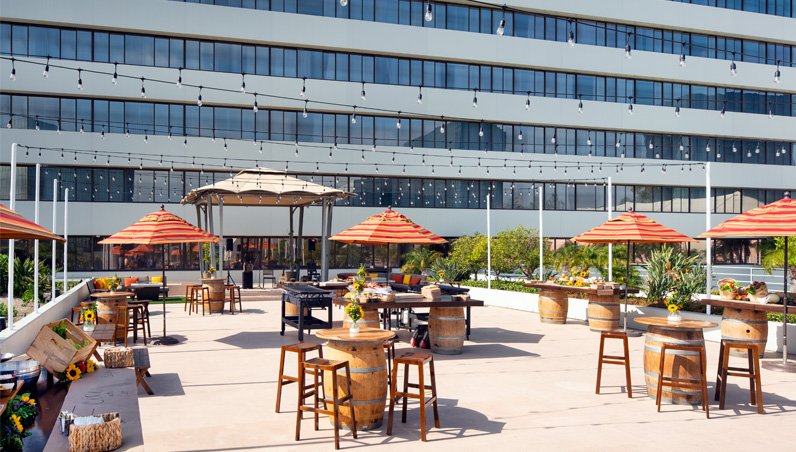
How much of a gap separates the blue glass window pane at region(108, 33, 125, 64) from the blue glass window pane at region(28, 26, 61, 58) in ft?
7.05

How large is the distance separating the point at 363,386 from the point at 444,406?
1730 mm

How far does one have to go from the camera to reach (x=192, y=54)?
31109 millimetres

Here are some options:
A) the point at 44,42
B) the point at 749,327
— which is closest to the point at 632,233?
the point at 749,327

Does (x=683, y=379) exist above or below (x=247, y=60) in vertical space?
below

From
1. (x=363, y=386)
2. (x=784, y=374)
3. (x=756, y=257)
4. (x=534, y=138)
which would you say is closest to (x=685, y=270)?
(x=784, y=374)

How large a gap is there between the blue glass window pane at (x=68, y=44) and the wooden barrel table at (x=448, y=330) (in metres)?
24.5

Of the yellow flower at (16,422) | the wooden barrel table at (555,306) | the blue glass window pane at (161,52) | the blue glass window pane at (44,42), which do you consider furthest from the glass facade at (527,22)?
the yellow flower at (16,422)

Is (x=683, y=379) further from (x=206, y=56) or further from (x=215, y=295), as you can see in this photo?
(x=206, y=56)

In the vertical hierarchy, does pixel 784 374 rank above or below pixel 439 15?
below

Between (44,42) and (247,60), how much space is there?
8886 mm

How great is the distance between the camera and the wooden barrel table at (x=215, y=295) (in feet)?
66.7

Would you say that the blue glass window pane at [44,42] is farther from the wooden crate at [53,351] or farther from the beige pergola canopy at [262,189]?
the wooden crate at [53,351]

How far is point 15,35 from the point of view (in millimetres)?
28781

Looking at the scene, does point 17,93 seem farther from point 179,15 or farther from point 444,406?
point 444,406
